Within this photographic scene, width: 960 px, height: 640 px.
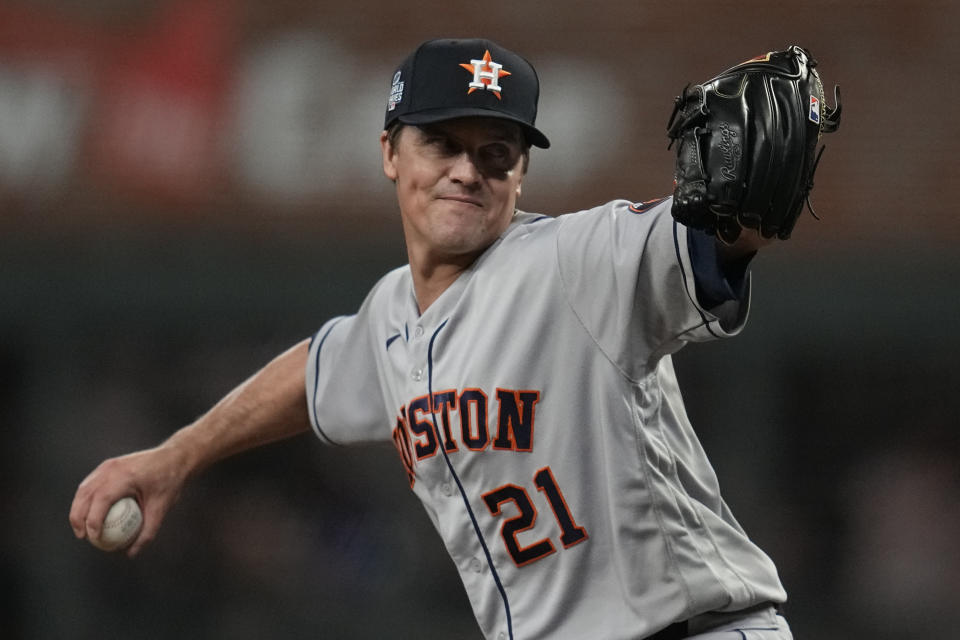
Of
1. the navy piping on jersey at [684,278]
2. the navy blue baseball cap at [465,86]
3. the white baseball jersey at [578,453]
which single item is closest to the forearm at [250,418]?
the white baseball jersey at [578,453]

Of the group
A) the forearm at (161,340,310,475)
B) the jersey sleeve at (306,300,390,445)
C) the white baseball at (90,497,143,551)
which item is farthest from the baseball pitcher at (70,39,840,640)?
the white baseball at (90,497,143,551)

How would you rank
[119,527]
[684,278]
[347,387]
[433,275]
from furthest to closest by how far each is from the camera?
[347,387]
[119,527]
[433,275]
[684,278]

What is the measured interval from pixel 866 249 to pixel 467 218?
4.17m

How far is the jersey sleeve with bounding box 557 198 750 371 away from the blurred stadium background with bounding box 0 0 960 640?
375 centimetres

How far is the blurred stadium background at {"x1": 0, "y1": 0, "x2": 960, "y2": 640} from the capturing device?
234 inches

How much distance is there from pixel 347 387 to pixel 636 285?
0.99m

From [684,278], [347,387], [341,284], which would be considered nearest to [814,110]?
[684,278]

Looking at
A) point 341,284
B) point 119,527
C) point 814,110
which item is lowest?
point 119,527

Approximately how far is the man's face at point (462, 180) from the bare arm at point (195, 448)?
0.65 metres

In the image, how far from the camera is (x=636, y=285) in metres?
2.11

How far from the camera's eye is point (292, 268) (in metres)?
6.40

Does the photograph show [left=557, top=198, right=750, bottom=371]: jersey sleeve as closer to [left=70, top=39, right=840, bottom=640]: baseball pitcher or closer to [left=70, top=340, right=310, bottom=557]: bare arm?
[left=70, top=39, right=840, bottom=640]: baseball pitcher

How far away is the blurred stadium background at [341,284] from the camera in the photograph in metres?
5.95

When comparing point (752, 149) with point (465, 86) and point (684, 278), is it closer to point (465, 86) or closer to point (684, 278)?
point (684, 278)
